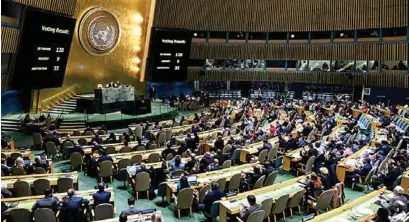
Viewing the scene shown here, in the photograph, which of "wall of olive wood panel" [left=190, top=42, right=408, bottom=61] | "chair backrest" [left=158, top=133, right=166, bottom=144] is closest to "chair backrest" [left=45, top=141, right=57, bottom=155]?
"chair backrest" [left=158, top=133, right=166, bottom=144]

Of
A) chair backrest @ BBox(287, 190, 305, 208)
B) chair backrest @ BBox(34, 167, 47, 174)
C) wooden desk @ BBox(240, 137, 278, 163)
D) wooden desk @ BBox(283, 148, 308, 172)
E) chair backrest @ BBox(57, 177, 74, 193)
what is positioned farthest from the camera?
wooden desk @ BBox(240, 137, 278, 163)

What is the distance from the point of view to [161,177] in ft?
31.8

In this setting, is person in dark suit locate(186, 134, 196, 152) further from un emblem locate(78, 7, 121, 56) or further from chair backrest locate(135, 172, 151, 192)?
un emblem locate(78, 7, 121, 56)

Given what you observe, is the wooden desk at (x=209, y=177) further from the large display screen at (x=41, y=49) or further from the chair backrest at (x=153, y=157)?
the large display screen at (x=41, y=49)

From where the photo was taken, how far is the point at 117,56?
2514 centimetres

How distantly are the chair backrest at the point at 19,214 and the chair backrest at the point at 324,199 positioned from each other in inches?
230

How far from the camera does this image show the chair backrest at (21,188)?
7.91m

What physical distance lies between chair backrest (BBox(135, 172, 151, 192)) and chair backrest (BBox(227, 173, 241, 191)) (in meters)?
2.08

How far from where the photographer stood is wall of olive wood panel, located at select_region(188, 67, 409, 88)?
2515 cm

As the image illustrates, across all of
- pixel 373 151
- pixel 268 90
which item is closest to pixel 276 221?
pixel 373 151

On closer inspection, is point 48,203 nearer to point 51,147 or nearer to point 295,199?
point 295,199

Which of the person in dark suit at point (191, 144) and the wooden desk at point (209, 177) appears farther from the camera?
the person in dark suit at point (191, 144)

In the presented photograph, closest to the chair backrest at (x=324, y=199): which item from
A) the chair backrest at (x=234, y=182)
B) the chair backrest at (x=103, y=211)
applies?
the chair backrest at (x=234, y=182)

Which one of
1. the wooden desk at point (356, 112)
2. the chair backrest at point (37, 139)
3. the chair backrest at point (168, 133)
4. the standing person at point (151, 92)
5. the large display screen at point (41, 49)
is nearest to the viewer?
the chair backrest at point (37, 139)
